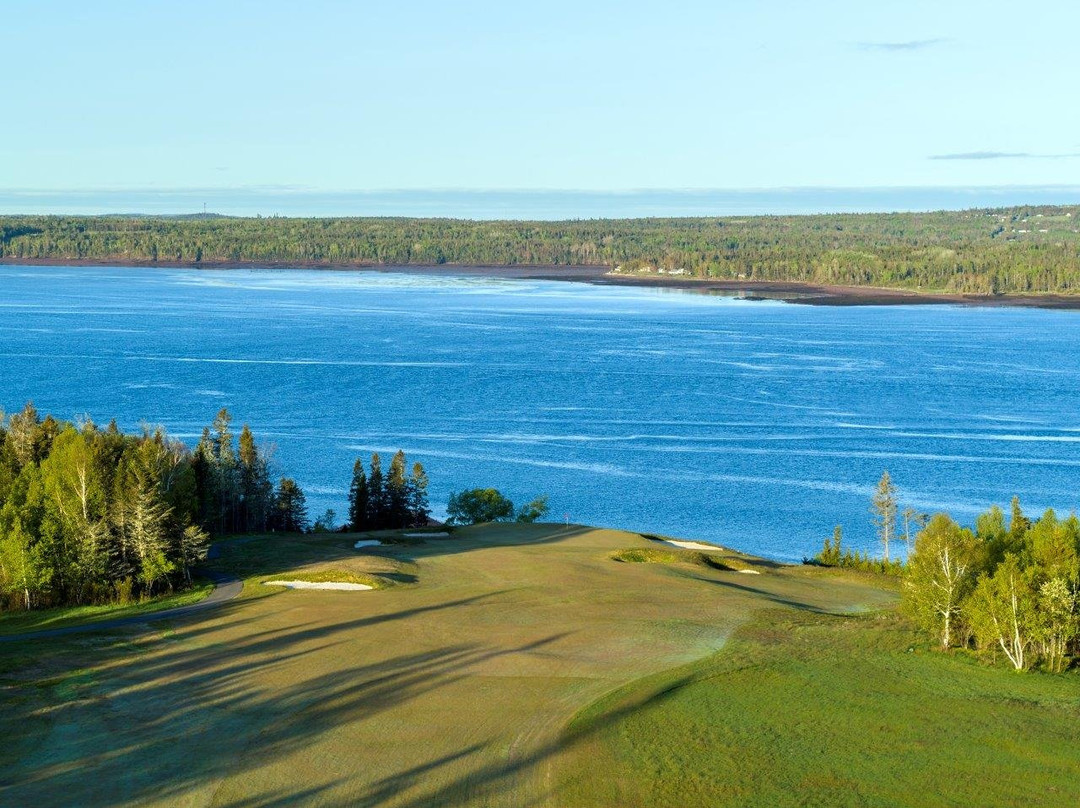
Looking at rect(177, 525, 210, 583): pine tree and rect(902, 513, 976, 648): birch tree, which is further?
rect(177, 525, 210, 583): pine tree

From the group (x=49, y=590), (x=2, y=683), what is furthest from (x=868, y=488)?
(x=2, y=683)

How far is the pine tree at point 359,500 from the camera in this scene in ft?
248

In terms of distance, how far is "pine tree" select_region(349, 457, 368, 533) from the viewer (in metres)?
75.5

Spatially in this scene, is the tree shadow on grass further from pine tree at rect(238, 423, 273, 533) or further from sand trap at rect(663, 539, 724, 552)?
pine tree at rect(238, 423, 273, 533)

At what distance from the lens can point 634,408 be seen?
124 m

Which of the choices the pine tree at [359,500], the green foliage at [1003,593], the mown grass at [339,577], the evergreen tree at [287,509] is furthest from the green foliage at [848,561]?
the evergreen tree at [287,509]

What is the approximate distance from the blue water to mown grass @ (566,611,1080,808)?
31736mm

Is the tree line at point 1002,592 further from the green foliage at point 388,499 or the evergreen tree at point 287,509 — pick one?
the evergreen tree at point 287,509

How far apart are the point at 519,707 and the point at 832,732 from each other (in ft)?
29.3

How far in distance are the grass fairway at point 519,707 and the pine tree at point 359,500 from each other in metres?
21.8

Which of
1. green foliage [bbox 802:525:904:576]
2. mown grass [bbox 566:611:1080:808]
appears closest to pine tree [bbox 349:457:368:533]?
green foliage [bbox 802:525:904:576]

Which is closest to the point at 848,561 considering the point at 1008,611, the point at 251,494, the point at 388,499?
the point at 1008,611

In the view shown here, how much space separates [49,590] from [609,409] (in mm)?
77575

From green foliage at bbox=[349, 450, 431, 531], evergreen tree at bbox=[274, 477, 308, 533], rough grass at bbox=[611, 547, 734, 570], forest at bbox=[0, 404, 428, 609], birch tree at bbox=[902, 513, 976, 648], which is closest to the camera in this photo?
birch tree at bbox=[902, 513, 976, 648]
